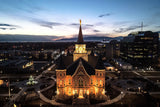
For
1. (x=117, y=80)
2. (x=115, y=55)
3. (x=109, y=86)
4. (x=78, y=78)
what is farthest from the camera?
(x=115, y=55)

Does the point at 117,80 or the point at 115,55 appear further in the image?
the point at 115,55

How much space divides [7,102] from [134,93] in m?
47.2

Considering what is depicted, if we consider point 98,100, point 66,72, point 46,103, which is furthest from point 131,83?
point 46,103

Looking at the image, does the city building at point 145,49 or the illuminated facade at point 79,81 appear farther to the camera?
the city building at point 145,49

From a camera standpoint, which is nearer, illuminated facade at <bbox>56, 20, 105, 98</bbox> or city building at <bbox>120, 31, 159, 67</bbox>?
illuminated facade at <bbox>56, 20, 105, 98</bbox>

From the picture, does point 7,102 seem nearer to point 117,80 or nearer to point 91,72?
point 91,72

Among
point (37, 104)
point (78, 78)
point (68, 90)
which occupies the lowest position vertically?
point (37, 104)

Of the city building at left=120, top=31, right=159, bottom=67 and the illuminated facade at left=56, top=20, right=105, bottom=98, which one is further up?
the city building at left=120, top=31, right=159, bottom=67

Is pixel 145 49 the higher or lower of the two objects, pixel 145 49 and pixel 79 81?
the higher

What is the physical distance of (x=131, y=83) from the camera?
5297 centimetres

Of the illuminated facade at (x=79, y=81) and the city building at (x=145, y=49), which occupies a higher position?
the city building at (x=145, y=49)

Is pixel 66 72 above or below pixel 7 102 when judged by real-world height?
above

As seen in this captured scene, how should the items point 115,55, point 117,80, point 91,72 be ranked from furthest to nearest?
point 115,55, point 117,80, point 91,72

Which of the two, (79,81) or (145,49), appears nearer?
(79,81)
